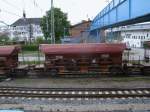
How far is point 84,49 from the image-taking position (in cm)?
2466

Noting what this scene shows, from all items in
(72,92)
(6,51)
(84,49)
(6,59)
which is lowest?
(72,92)

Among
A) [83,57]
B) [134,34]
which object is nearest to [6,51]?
[83,57]

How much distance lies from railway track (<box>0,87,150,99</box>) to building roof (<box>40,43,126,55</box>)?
622 centimetres

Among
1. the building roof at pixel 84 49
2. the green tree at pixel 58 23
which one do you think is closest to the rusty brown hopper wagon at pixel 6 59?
the building roof at pixel 84 49

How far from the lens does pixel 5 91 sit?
59.7ft

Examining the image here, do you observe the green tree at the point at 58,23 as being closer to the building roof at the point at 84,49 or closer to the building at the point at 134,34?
the building at the point at 134,34

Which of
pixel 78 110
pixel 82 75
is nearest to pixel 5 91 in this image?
pixel 78 110

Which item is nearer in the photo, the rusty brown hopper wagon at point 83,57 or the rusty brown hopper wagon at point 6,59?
the rusty brown hopper wagon at point 83,57

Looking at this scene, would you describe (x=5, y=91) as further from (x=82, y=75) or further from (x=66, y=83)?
(x=82, y=75)

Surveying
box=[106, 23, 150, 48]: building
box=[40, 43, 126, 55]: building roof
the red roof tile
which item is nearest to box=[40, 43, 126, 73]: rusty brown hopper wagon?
box=[40, 43, 126, 55]: building roof

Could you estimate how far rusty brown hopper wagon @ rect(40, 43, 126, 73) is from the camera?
24594mm

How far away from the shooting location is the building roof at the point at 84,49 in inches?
968

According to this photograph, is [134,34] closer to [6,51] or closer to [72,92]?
[6,51]

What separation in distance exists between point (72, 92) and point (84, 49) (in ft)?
23.9
